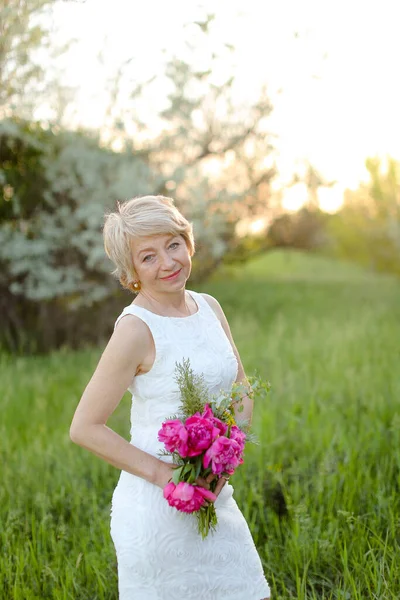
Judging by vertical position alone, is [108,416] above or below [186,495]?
above

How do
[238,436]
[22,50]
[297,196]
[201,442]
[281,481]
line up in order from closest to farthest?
[201,442]
[238,436]
[281,481]
[22,50]
[297,196]

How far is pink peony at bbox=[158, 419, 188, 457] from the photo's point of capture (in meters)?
2.20

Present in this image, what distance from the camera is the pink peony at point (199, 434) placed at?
7.25ft

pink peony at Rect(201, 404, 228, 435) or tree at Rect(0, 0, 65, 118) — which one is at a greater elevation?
tree at Rect(0, 0, 65, 118)

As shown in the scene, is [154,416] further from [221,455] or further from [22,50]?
[22,50]

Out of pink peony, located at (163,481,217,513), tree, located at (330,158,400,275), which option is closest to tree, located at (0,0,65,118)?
pink peony, located at (163,481,217,513)

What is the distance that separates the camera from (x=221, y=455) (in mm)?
2225

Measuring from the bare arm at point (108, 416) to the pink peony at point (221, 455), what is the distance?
0.91 feet

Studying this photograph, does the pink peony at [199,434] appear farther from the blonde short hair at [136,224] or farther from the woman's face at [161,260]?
the blonde short hair at [136,224]

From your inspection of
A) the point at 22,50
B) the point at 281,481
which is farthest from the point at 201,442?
the point at 22,50

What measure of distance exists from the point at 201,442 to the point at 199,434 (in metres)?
0.03

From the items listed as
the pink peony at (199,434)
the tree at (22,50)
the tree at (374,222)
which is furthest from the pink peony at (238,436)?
the tree at (374,222)

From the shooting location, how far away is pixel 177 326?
2.61m

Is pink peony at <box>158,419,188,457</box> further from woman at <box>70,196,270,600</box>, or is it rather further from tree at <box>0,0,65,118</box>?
tree at <box>0,0,65,118</box>
